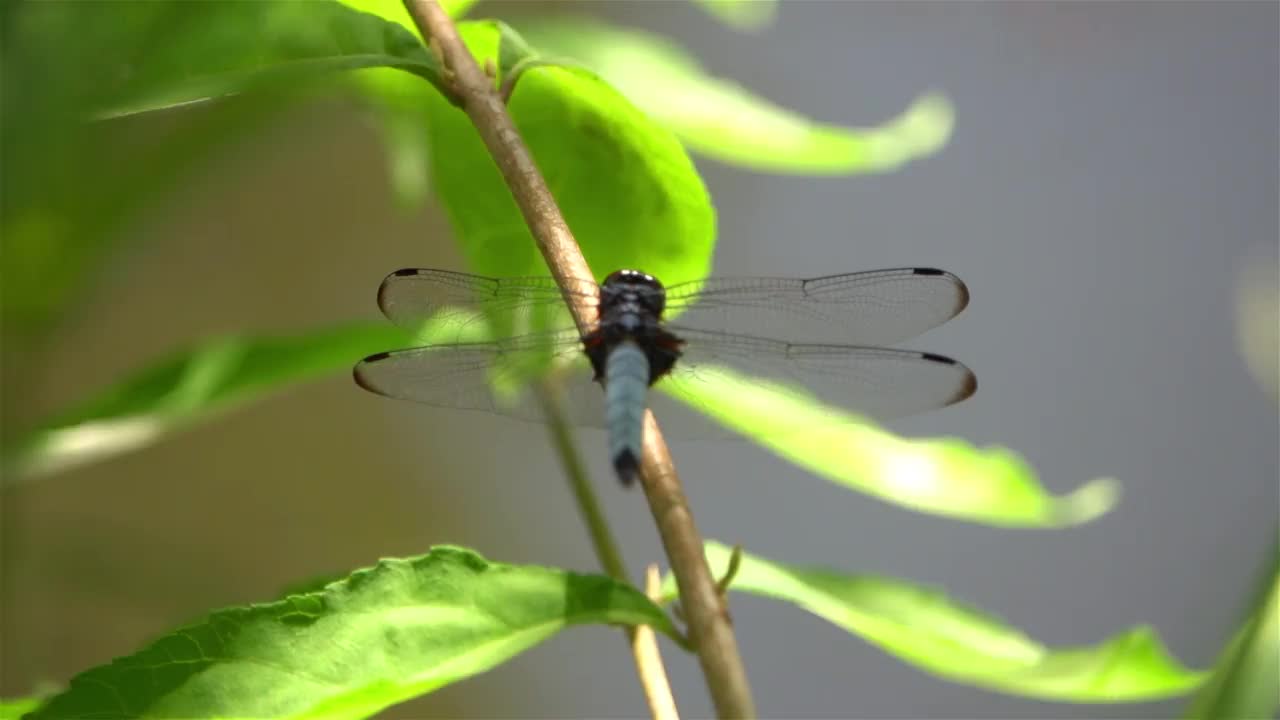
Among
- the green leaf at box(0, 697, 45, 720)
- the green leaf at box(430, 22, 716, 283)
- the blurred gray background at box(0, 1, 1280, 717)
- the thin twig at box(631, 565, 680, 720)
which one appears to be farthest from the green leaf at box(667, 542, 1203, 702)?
the blurred gray background at box(0, 1, 1280, 717)

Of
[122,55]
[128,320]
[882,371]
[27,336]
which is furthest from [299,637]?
[128,320]

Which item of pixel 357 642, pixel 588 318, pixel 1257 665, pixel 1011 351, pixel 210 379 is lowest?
pixel 1257 665

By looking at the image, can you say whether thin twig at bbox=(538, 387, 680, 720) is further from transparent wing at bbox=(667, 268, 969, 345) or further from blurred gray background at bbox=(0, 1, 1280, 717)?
blurred gray background at bbox=(0, 1, 1280, 717)

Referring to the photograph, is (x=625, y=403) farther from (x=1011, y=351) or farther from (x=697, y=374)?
(x=1011, y=351)

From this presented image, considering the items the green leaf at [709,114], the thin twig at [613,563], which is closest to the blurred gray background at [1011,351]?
the green leaf at [709,114]

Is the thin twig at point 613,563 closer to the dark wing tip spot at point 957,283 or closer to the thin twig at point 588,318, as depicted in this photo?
the thin twig at point 588,318

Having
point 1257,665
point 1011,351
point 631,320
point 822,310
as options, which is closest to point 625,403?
point 631,320

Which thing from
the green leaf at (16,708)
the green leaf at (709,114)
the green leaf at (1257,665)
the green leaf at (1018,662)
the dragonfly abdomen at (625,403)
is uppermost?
the green leaf at (709,114)

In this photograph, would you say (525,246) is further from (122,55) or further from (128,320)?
(128,320)
